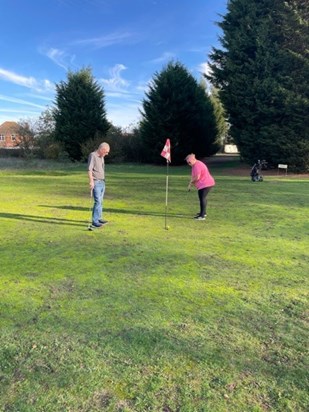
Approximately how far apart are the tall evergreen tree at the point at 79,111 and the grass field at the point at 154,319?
3012 centimetres

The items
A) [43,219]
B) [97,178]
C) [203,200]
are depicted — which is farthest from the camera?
[203,200]

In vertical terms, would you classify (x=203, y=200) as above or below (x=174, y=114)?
below

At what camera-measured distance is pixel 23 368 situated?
2977 mm

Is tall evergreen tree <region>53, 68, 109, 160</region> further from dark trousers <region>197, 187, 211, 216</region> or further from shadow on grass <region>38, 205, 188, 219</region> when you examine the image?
dark trousers <region>197, 187, 211, 216</region>

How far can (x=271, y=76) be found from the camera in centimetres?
2534

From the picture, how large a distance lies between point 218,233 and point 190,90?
1059 inches

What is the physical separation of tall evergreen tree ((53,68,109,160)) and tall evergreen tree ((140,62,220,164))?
21.2 feet

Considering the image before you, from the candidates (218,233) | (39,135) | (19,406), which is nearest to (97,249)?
(218,233)

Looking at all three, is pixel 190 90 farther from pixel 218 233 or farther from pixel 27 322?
pixel 27 322

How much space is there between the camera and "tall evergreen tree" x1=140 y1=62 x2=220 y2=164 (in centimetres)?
3155

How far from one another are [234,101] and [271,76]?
10.1ft

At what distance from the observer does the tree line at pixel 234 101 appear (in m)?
24.9

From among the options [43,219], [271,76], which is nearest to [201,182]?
[43,219]

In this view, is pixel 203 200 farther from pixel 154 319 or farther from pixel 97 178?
pixel 154 319
